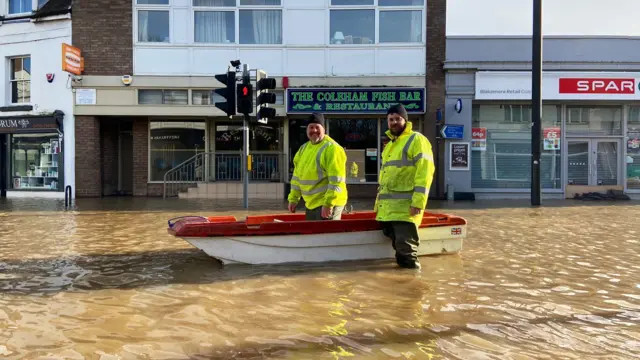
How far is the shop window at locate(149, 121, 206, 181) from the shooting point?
17.3 m

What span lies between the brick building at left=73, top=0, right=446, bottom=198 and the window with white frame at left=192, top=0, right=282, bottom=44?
32 millimetres

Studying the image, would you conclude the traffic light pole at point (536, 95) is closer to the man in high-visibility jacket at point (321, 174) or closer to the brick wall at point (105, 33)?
the man in high-visibility jacket at point (321, 174)

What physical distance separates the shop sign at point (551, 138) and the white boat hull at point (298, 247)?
12.3m

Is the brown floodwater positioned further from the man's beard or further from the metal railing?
the metal railing

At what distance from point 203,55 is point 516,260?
503 inches

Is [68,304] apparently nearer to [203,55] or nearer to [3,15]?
[203,55]

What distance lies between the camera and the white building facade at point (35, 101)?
54.3 feet

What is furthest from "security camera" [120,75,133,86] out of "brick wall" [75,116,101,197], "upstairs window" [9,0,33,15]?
"upstairs window" [9,0,33,15]

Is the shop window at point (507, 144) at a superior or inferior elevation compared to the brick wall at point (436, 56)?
inferior

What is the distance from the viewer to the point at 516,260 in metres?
6.61

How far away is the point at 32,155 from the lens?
1736 centimetres

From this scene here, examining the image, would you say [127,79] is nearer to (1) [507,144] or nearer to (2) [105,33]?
(2) [105,33]

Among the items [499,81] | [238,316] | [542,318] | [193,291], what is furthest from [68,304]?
[499,81]

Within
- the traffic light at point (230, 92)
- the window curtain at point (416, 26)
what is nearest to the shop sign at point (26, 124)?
the traffic light at point (230, 92)
